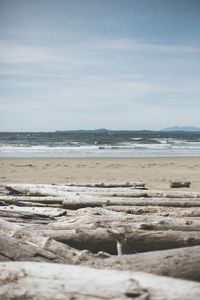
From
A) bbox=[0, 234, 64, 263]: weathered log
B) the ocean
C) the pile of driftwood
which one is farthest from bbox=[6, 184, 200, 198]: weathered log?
the ocean

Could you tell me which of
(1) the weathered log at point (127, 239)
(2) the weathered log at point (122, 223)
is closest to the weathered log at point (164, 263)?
(1) the weathered log at point (127, 239)

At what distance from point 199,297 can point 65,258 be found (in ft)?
5.17

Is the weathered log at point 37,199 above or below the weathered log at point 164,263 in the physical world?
below

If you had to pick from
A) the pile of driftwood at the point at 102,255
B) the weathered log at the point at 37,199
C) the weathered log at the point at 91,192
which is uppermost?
the pile of driftwood at the point at 102,255

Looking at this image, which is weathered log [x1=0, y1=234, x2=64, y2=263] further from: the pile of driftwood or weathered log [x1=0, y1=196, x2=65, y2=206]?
weathered log [x1=0, y1=196, x2=65, y2=206]

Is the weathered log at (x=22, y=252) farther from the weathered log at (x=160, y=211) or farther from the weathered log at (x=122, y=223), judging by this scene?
the weathered log at (x=160, y=211)

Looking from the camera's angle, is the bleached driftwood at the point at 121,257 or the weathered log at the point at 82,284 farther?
the bleached driftwood at the point at 121,257

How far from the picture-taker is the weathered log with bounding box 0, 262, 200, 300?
9.16ft

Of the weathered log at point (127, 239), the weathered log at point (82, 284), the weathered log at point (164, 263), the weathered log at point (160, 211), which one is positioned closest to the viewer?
the weathered log at point (82, 284)

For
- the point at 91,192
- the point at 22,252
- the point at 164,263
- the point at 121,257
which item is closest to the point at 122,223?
the point at 121,257

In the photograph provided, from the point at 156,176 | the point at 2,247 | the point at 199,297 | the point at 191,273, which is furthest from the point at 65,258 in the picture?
the point at 156,176

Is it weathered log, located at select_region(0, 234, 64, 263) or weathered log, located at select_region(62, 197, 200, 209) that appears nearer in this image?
weathered log, located at select_region(0, 234, 64, 263)

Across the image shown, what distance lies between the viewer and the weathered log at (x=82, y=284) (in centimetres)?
279

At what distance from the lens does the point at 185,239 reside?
4414mm
